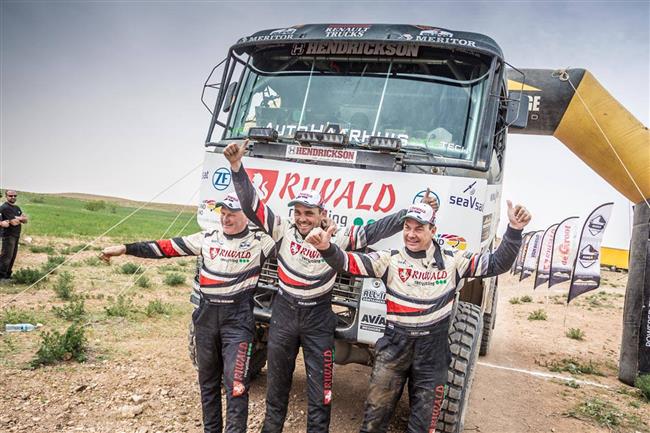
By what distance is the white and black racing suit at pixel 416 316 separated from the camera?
3.71 metres

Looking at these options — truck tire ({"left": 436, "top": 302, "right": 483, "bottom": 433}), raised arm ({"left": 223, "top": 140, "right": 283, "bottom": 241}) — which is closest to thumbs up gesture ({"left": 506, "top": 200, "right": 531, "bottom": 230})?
truck tire ({"left": 436, "top": 302, "right": 483, "bottom": 433})

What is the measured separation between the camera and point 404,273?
3783mm

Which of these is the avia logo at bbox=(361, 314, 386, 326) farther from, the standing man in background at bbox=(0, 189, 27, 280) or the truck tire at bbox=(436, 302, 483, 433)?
the standing man in background at bbox=(0, 189, 27, 280)

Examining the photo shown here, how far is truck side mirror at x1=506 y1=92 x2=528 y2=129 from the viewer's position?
4.60m

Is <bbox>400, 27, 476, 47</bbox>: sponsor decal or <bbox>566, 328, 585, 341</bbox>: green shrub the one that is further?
<bbox>566, 328, 585, 341</bbox>: green shrub

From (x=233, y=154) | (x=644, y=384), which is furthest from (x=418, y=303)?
(x=644, y=384)

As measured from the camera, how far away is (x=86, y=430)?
172 inches

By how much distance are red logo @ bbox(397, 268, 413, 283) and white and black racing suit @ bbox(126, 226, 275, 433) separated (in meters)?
1.08

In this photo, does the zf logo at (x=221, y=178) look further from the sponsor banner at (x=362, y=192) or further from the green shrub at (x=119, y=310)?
the green shrub at (x=119, y=310)

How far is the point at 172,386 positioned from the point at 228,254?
237 cm

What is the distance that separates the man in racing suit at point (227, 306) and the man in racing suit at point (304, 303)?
8.3 inches

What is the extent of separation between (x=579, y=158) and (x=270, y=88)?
5.79 metres

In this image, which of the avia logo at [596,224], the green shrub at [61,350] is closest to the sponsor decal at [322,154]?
the green shrub at [61,350]

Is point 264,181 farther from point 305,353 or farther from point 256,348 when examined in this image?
point 256,348
